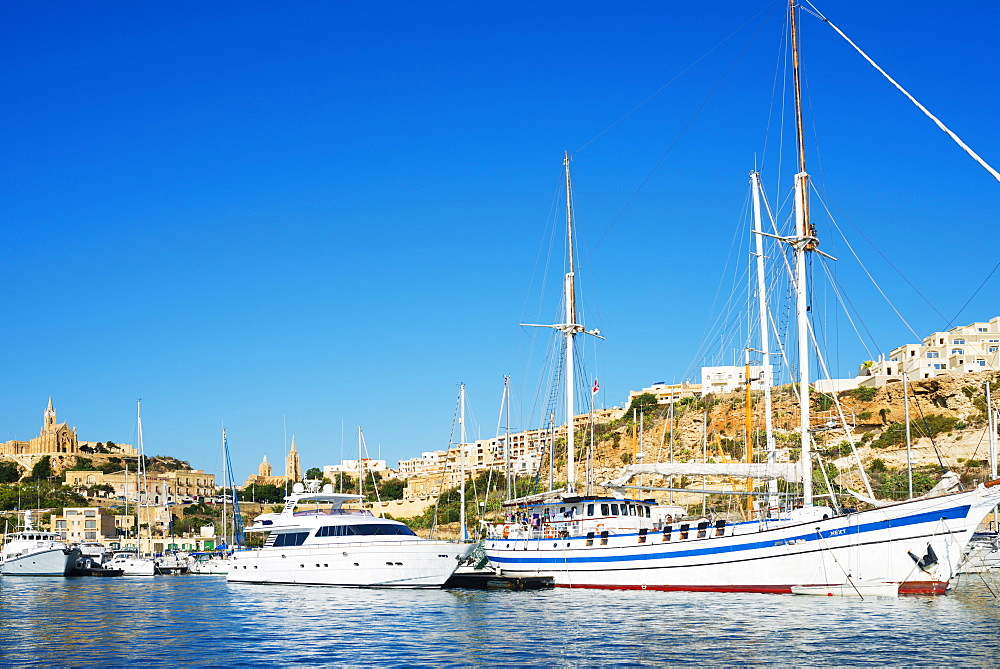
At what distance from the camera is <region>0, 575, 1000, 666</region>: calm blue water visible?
25.0 metres

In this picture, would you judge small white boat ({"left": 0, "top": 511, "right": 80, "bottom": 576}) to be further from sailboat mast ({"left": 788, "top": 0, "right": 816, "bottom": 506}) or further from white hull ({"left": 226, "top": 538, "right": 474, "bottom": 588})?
sailboat mast ({"left": 788, "top": 0, "right": 816, "bottom": 506})

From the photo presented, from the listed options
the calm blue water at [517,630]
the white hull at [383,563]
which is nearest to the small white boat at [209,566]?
the white hull at [383,563]

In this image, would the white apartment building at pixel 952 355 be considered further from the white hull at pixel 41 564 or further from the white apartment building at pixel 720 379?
the white hull at pixel 41 564

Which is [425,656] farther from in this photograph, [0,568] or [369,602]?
[0,568]

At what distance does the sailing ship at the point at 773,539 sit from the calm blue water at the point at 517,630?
4.31ft

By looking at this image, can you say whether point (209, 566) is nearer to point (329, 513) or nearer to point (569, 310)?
point (329, 513)

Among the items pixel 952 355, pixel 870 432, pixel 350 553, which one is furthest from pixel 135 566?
pixel 952 355

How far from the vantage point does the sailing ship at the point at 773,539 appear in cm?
3647

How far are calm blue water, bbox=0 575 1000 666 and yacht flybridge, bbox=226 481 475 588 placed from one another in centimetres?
252

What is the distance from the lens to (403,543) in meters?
46.6

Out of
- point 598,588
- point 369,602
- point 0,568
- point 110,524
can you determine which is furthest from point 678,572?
point 110,524

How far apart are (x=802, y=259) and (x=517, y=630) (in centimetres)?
1982

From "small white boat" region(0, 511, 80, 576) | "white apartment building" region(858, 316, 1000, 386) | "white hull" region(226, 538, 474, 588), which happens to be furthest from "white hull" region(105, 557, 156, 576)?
"white apartment building" region(858, 316, 1000, 386)

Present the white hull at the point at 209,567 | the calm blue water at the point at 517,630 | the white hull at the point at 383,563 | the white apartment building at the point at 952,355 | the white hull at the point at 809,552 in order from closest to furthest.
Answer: the calm blue water at the point at 517,630, the white hull at the point at 809,552, the white hull at the point at 383,563, the white hull at the point at 209,567, the white apartment building at the point at 952,355
